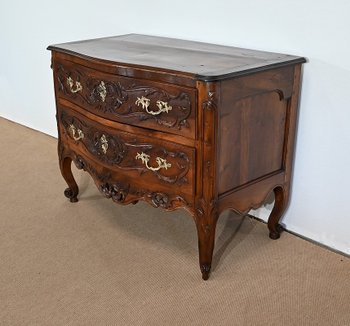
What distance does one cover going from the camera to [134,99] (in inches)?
64.1

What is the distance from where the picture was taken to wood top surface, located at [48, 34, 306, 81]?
1510 mm

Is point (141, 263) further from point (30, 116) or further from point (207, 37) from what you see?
point (30, 116)

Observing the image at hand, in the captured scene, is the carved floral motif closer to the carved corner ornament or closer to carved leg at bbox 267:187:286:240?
the carved corner ornament

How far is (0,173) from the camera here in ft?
8.53

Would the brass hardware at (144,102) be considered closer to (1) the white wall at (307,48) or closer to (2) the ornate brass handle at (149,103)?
(2) the ornate brass handle at (149,103)

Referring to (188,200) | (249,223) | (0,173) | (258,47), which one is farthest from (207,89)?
(0,173)

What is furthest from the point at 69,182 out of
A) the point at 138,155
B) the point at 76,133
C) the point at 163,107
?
the point at 163,107

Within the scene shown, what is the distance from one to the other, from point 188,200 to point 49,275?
0.58 m

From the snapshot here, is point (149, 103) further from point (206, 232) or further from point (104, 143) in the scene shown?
point (206, 232)

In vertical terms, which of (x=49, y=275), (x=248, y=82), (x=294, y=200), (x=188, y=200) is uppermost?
(x=248, y=82)

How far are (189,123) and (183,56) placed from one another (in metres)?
0.32

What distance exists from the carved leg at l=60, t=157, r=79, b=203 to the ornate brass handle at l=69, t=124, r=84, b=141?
0.76 ft

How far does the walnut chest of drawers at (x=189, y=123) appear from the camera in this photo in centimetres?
150

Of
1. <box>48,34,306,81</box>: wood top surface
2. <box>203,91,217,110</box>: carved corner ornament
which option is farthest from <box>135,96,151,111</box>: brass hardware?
<box>203,91,217,110</box>: carved corner ornament
